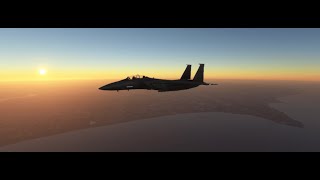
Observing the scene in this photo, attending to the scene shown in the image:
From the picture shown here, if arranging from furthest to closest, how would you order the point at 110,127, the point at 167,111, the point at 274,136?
the point at 167,111 < the point at 110,127 < the point at 274,136

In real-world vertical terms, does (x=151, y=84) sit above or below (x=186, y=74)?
below

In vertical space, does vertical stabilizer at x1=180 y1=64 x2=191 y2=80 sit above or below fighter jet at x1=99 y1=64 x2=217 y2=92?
above

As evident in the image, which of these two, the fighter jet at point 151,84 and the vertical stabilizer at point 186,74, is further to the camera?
the vertical stabilizer at point 186,74

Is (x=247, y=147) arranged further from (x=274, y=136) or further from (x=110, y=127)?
(x=110, y=127)

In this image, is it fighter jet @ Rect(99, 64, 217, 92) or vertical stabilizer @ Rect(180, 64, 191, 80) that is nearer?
fighter jet @ Rect(99, 64, 217, 92)

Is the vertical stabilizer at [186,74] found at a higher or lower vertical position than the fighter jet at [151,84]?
higher

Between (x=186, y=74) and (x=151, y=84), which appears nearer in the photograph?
(x=151, y=84)
